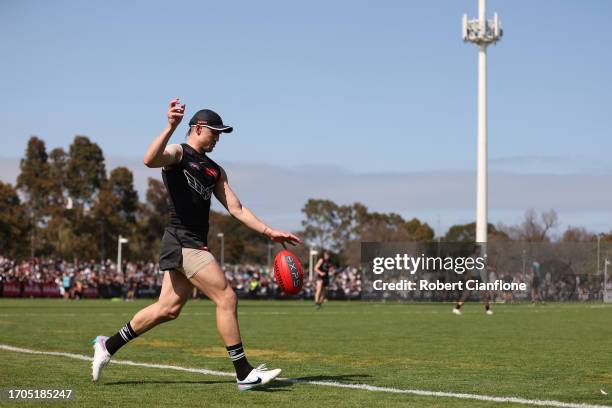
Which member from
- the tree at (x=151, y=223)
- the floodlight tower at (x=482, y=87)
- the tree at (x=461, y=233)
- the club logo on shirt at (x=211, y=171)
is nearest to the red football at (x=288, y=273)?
the club logo on shirt at (x=211, y=171)

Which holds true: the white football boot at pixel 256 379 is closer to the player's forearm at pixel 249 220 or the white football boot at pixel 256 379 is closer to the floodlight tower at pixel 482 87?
the player's forearm at pixel 249 220

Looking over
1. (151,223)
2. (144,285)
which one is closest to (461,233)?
(151,223)

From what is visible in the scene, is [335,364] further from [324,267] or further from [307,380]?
[324,267]

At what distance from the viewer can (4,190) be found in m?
84.8

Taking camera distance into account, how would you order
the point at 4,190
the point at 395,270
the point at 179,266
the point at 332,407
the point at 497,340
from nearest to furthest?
the point at 332,407, the point at 179,266, the point at 497,340, the point at 395,270, the point at 4,190

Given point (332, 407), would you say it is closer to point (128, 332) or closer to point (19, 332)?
point (128, 332)

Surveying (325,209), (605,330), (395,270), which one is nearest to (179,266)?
(605,330)

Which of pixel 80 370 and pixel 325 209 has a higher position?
pixel 325 209

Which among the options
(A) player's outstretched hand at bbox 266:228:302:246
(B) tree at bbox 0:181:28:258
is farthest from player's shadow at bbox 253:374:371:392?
(B) tree at bbox 0:181:28:258

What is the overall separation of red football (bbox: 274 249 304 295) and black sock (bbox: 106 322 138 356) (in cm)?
151

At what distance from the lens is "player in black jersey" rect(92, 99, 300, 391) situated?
891cm

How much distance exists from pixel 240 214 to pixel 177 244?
77 centimetres

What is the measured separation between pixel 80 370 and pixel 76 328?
911cm

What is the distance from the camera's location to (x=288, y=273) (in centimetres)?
939
